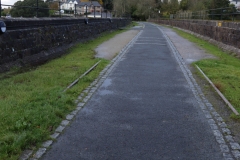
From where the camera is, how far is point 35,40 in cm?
1196

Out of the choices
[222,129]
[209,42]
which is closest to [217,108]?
[222,129]

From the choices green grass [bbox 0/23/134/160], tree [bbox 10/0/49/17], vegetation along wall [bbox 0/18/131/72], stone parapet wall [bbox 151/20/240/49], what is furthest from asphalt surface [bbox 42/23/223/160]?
stone parapet wall [bbox 151/20/240/49]

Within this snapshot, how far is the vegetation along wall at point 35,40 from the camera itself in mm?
9805

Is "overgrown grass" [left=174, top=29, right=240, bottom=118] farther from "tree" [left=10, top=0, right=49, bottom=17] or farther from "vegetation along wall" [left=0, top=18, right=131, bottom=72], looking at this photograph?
"tree" [left=10, top=0, right=49, bottom=17]

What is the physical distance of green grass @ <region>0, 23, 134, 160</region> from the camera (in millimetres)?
4727

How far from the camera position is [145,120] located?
604cm

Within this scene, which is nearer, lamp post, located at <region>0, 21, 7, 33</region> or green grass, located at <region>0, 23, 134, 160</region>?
green grass, located at <region>0, 23, 134, 160</region>

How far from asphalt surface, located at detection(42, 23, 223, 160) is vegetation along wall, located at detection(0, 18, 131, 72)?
3.10 meters

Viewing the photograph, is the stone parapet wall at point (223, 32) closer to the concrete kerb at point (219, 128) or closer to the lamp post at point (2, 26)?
the concrete kerb at point (219, 128)

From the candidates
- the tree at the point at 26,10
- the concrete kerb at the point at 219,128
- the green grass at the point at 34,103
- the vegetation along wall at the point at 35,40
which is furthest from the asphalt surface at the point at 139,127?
the tree at the point at 26,10

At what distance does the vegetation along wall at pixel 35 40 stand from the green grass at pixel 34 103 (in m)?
0.65

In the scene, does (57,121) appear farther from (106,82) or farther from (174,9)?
(174,9)

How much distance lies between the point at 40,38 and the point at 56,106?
262 inches

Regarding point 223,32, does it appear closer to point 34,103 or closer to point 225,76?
point 225,76
